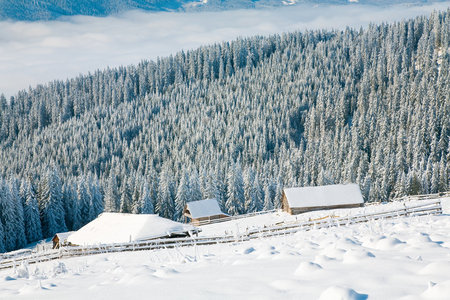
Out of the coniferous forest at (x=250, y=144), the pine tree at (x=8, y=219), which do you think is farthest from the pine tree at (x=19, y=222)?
the pine tree at (x=8, y=219)

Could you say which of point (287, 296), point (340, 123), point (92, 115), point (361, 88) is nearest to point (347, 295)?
point (287, 296)

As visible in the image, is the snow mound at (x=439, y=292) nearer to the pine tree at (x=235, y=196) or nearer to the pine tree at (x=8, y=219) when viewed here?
the pine tree at (x=235, y=196)

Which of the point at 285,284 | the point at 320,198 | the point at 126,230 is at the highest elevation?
the point at 285,284

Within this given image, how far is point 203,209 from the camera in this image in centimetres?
6172

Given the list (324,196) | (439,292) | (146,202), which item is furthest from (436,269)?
(146,202)

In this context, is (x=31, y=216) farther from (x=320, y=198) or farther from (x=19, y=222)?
(x=320, y=198)

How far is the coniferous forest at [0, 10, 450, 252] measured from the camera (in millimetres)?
78625

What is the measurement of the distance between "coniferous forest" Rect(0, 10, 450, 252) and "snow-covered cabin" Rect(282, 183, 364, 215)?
68.8ft

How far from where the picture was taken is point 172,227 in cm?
3284

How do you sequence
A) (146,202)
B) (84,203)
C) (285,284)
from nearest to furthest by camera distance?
(285,284) < (146,202) < (84,203)

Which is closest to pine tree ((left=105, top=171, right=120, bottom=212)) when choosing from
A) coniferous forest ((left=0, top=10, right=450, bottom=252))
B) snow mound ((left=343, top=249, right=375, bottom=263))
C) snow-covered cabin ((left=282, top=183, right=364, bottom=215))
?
coniferous forest ((left=0, top=10, right=450, bottom=252))

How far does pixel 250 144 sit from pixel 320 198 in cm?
8122

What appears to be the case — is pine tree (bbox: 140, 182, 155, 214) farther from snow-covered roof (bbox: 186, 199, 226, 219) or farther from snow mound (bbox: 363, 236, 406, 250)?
snow mound (bbox: 363, 236, 406, 250)

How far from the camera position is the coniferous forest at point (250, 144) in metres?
78.6
